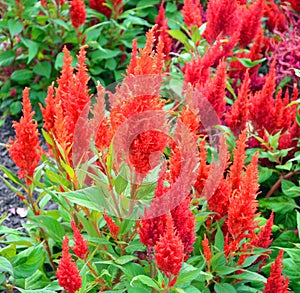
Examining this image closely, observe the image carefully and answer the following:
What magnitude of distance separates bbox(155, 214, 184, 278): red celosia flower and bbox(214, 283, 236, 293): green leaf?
739 mm

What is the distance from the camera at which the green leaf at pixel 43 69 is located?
452cm

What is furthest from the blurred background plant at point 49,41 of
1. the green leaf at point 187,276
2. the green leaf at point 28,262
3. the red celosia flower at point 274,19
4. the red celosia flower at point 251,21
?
the green leaf at point 187,276

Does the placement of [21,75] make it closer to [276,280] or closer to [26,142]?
[26,142]

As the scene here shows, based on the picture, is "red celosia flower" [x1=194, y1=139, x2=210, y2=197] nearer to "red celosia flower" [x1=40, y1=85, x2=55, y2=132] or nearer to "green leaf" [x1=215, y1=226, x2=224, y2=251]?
"green leaf" [x1=215, y1=226, x2=224, y2=251]

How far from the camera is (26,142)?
2266mm

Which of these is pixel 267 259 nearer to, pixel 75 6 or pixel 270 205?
pixel 270 205

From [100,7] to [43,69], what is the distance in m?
0.68

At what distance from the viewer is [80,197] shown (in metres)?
2.14

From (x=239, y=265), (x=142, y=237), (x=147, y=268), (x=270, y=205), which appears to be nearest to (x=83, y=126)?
(x=142, y=237)

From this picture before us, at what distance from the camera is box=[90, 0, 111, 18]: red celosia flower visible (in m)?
4.40

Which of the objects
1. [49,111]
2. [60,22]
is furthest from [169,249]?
[60,22]

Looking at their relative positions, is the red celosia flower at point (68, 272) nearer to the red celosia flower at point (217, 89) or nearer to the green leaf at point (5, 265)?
the green leaf at point (5, 265)

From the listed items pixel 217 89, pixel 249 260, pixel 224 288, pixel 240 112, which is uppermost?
pixel 217 89

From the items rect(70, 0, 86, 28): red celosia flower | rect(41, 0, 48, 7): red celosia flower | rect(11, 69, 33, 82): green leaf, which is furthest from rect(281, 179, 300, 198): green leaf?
rect(11, 69, 33, 82): green leaf
